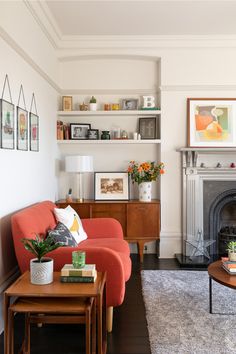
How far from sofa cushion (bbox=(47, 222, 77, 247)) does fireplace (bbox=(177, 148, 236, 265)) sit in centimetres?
212

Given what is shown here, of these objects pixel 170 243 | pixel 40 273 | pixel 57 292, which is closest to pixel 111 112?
pixel 170 243

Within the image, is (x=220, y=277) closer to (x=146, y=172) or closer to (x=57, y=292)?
(x=57, y=292)

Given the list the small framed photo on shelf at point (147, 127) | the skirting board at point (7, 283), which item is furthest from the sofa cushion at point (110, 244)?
the small framed photo on shelf at point (147, 127)

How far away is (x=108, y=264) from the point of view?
2.57m

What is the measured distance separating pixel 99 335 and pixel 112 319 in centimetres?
71

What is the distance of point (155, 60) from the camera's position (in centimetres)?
490

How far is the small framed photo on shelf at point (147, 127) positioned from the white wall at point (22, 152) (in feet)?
4.22

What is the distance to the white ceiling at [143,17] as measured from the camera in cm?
373

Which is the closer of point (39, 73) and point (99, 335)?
point (99, 335)

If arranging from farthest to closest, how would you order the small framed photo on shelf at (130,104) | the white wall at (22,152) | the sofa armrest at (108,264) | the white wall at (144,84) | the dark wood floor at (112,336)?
the small framed photo on shelf at (130,104), the white wall at (144,84), the white wall at (22,152), the sofa armrest at (108,264), the dark wood floor at (112,336)

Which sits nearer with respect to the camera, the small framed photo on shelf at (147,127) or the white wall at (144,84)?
the white wall at (144,84)

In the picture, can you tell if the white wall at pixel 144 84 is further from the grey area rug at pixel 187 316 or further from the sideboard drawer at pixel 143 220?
the grey area rug at pixel 187 316

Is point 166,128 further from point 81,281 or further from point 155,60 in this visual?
point 81,281

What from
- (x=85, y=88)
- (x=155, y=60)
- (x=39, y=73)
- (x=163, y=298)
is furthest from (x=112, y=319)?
(x=155, y=60)
